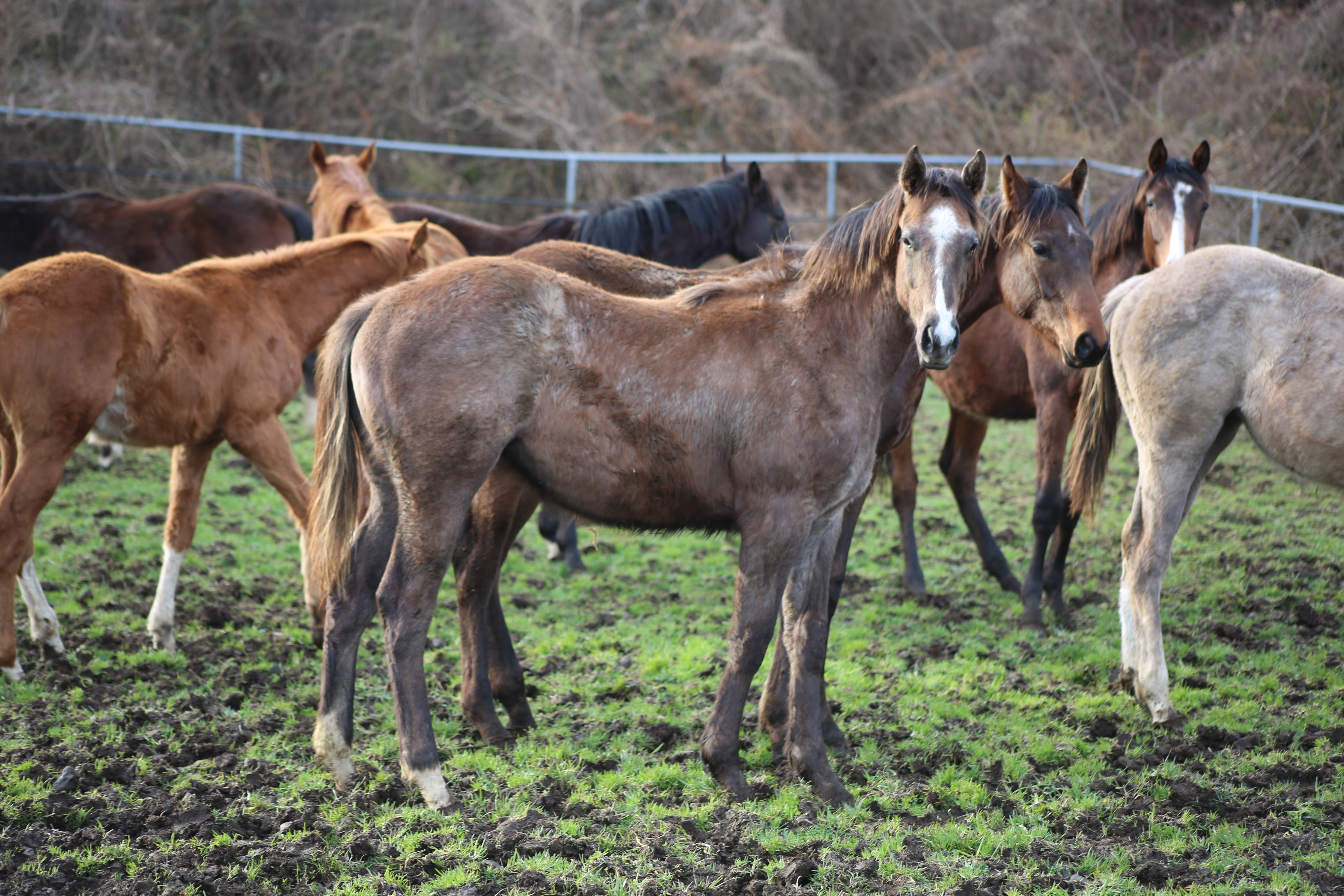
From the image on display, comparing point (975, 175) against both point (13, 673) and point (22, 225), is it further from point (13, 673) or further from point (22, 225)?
point (22, 225)

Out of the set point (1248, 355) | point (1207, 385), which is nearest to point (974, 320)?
point (1207, 385)

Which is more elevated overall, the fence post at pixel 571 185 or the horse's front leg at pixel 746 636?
the fence post at pixel 571 185

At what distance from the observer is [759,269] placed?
3.92m

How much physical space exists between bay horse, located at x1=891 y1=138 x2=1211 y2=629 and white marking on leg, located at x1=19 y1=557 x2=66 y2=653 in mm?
4569

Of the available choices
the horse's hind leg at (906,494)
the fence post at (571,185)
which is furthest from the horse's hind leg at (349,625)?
the fence post at (571,185)

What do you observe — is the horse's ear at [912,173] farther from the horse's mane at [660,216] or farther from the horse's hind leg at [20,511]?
the horse's hind leg at [20,511]

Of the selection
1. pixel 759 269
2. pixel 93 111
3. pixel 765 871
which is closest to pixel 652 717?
pixel 765 871

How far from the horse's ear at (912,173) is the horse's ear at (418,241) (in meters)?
2.74

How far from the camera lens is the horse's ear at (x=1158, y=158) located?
567 cm

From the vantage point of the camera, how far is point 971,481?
6.39 m

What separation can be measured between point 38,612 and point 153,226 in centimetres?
551

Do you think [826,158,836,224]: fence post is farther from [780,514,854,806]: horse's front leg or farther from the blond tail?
[780,514,854,806]: horse's front leg

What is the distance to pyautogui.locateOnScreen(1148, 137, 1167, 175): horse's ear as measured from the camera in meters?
5.67

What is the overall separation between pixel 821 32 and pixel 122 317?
46.3 ft
